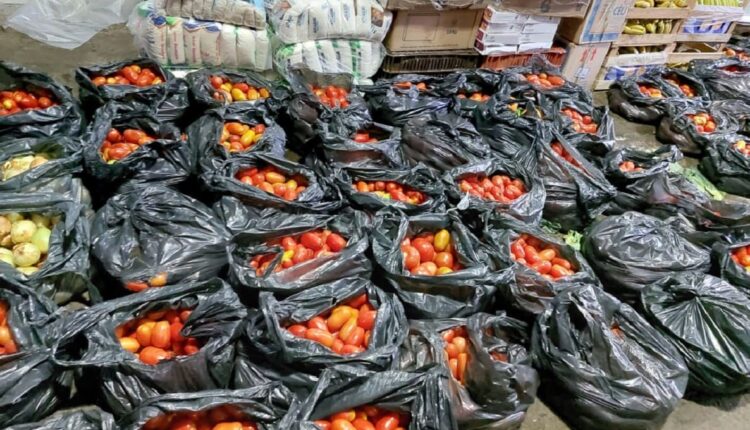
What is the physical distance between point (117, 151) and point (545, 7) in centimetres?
363

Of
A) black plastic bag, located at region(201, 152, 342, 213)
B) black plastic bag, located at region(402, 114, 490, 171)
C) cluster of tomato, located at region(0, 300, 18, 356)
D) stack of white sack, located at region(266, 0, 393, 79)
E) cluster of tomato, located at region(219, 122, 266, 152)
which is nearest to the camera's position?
cluster of tomato, located at region(0, 300, 18, 356)

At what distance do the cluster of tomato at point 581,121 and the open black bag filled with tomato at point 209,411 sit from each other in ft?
10.9

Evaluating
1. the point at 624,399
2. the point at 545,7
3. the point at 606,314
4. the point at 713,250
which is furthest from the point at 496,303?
the point at 545,7

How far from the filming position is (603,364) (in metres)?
2.25

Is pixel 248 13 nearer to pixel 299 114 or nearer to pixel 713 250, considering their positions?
pixel 299 114

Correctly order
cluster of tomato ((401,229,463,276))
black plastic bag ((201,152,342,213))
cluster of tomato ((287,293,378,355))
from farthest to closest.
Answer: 1. black plastic bag ((201,152,342,213))
2. cluster of tomato ((401,229,463,276))
3. cluster of tomato ((287,293,378,355))

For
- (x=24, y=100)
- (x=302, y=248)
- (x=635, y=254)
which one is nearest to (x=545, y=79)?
(x=635, y=254)

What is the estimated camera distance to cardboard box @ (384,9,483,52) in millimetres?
4258

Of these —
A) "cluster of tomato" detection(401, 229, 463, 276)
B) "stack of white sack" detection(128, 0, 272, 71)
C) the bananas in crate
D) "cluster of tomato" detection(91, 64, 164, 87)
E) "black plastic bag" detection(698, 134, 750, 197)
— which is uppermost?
the bananas in crate

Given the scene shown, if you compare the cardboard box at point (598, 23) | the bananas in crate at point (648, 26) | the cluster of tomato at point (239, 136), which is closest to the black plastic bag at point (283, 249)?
the cluster of tomato at point (239, 136)

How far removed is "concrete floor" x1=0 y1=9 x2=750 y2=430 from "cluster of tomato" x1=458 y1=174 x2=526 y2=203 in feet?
3.97

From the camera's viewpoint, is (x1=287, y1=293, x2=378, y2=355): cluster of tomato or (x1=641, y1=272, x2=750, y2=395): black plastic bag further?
(x1=641, y1=272, x2=750, y2=395): black plastic bag

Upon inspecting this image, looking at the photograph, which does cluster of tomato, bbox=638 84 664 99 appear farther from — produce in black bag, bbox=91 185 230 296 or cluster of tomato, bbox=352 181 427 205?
produce in black bag, bbox=91 185 230 296

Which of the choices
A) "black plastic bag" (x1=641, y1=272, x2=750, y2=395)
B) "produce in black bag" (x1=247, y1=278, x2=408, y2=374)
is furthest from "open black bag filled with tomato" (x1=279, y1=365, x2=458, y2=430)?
"black plastic bag" (x1=641, y1=272, x2=750, y2=395)
